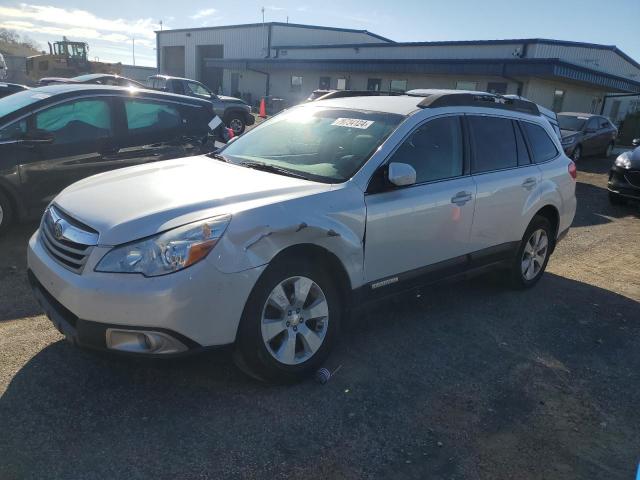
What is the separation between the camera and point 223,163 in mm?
4051

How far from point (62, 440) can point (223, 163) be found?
2172 millimetres

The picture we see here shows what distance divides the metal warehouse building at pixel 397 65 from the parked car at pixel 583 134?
4.03 m

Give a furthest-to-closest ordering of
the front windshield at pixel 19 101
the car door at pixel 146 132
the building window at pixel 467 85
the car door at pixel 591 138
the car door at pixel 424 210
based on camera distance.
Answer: the building window at pixel 467 85, the car door at pixel 591 138, the car door at pixel 146 132, the front windshield at pixel 19 101, the car door at pixel 424 210

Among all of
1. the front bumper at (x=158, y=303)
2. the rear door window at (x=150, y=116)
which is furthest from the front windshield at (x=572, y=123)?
the front bumper at (x=158, y=303)

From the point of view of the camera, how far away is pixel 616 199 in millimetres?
10930

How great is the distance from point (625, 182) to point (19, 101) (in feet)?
33.8

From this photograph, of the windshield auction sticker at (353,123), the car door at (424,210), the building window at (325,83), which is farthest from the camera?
the building window at (325,83)

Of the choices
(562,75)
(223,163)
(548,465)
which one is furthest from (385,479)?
(562,75)

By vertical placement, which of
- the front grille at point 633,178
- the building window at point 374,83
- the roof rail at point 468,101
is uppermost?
the roof rail at point 468,101

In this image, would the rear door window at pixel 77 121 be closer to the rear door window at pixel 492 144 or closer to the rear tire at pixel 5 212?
the rear tire at pixel 5 212

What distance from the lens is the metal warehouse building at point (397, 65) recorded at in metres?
23.0

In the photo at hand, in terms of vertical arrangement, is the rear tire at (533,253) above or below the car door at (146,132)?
below

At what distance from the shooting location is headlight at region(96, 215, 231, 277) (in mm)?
2730

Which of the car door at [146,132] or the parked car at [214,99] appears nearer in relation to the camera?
the car door at [146,132]
